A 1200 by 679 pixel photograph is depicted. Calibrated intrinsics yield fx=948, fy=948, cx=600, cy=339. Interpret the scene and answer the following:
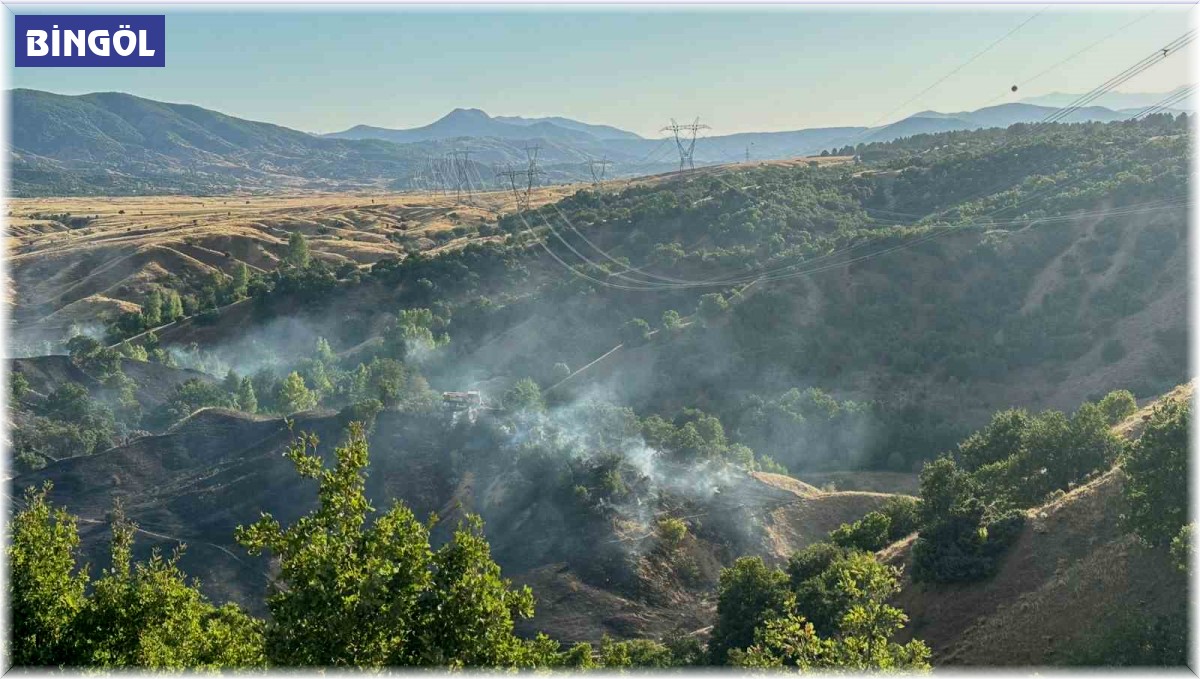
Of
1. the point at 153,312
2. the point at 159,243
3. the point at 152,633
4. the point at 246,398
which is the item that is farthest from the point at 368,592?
the point at 159,243

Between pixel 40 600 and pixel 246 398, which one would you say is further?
pixel 246 398

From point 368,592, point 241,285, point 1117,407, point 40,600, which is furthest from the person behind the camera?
point 241,285

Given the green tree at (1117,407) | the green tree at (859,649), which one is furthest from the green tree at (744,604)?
the green tree at (1117,407)

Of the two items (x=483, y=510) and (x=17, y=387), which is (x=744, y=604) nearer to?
(x=483, y=510)

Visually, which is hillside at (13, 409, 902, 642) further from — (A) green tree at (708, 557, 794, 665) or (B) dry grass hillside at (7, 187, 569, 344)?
(B) dry grass hillside at (7, 187, 569, 344)

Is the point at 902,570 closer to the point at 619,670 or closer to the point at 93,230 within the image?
the point at 619,670

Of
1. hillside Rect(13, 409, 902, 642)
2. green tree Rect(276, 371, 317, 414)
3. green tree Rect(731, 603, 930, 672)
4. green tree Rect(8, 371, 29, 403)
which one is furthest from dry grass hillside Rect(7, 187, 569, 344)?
green tree Rect(731, 603, 930, 672)
